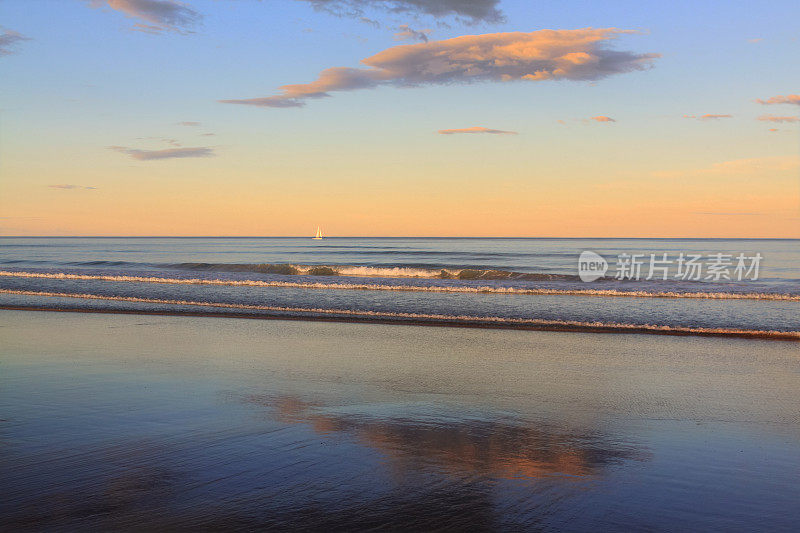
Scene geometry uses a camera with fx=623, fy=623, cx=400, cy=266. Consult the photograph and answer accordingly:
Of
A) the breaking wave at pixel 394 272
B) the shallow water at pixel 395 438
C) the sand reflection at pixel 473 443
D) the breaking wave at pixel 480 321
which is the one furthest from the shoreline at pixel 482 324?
the breaking wave at pixel 394 272

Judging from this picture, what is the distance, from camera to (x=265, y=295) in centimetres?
2377

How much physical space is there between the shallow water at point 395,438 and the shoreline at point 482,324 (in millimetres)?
2929

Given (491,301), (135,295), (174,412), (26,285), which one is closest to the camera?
(174,412)

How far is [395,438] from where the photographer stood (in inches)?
247

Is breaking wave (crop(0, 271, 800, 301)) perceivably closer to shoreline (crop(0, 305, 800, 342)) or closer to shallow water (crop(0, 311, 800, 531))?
shoreline (crop(0, 305, 800, 342))

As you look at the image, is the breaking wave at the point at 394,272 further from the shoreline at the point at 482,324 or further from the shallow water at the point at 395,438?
the shallow water at the point at 395,438

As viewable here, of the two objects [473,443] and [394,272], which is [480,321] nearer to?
[473,443]

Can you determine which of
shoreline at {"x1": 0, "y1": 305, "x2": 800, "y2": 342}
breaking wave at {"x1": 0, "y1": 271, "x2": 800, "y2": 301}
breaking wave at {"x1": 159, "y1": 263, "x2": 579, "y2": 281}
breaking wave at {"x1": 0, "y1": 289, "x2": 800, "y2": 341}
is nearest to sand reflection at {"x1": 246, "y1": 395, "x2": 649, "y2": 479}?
shoreline at {"x1": 0, "y1": 305, "x2": 800, "y2": 342}

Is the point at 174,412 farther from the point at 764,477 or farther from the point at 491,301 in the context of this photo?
the point at 491,301

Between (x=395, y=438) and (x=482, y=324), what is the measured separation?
10.3m

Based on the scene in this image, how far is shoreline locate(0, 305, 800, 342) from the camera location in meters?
14.6

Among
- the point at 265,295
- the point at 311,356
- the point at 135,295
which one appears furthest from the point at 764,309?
the point at 135,295

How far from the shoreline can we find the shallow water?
9.61 feet

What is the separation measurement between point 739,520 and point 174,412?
569 cm
